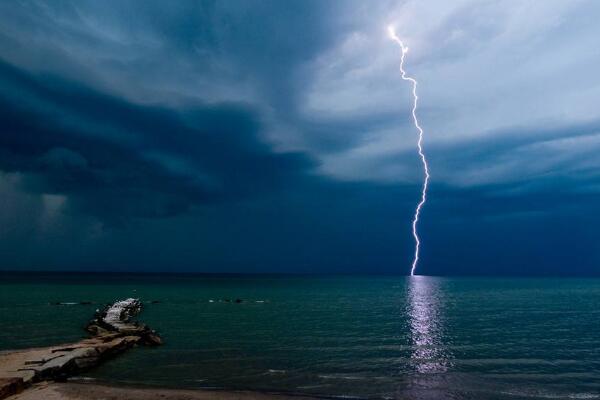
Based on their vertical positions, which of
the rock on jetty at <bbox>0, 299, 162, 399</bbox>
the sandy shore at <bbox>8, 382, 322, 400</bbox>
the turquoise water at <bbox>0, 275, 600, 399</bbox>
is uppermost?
the rock on jetty at <bbox>0, 299, 162, 399</bbox>

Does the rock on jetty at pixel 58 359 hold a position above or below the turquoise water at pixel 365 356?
above

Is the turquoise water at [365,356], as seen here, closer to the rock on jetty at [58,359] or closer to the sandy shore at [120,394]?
the rock on jetty at [58,359]

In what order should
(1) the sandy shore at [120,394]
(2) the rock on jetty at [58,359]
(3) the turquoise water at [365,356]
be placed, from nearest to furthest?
A: (1) the sandy shore at [120,394] < (2) the rock on jetty at [58,359] < (3) the turquoise water at [365,356]

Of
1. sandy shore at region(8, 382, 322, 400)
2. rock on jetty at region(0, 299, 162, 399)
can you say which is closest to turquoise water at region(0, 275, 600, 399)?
rock on jetty at region(0, 299, 162, 399)

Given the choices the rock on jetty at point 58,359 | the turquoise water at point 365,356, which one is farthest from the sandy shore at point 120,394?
the turquoise water at point 365,356

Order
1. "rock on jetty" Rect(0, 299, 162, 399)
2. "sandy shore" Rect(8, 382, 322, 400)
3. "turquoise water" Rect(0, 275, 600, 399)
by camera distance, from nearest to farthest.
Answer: "sandy shore" Rect(8, 382, 322, 400), "rock on jetty" Rect(0, 299, 162, 399), "turquoise water" Rect(0, 275, 600, 399)

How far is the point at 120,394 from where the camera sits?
57.7 feet

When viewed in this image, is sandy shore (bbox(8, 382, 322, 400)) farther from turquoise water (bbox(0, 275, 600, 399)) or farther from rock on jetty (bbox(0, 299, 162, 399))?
turquoise water (bbox(0, 275, 600, 399))

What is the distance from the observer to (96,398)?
1695 centimetres

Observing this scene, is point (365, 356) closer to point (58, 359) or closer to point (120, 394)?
point (120, 394)

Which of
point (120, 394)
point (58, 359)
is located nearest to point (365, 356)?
point (120, 394)

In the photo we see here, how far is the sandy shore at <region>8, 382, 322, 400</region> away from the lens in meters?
17.0

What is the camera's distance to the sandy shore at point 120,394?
670 inches

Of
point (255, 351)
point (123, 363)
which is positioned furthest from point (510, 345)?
point (123, 363)
